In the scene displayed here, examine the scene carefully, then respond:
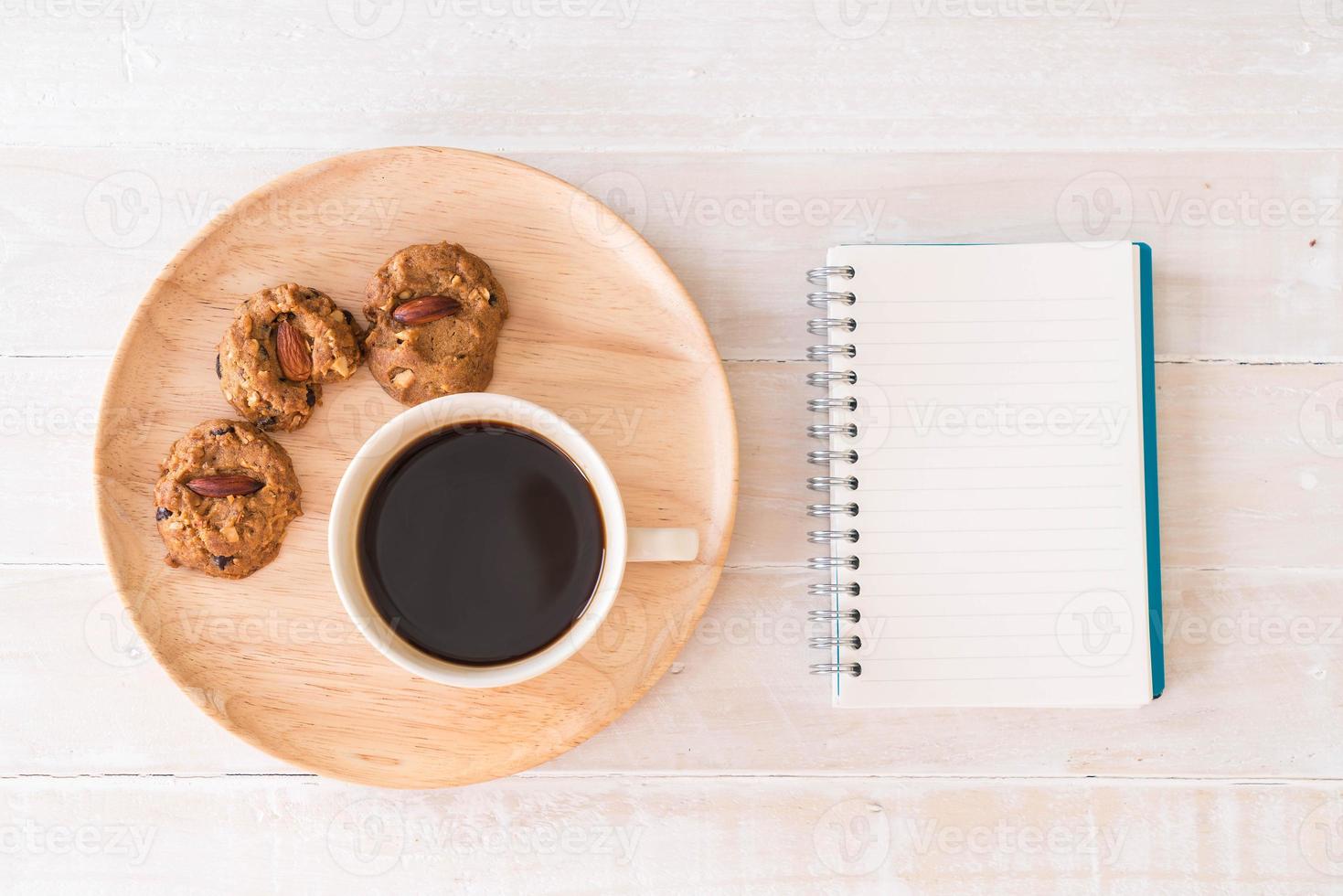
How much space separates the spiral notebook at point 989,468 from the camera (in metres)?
0.94

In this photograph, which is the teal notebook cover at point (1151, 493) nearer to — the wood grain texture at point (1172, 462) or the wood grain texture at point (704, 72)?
the wood grain texture at point (1172, 462)

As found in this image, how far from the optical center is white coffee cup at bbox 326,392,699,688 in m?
0.75

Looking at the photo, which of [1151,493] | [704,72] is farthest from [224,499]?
[1151,493]

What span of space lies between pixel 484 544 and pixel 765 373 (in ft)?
1.11

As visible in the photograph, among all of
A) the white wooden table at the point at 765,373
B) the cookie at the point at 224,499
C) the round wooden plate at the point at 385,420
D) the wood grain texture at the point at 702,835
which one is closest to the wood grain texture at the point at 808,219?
the white wooden table at the point at 765,373

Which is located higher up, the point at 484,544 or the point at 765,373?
the point at 765,373

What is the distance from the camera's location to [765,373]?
38.2 inches

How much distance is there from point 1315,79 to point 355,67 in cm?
101

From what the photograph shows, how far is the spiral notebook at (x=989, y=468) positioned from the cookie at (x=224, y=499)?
20.0 inches

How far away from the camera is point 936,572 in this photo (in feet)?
3.08

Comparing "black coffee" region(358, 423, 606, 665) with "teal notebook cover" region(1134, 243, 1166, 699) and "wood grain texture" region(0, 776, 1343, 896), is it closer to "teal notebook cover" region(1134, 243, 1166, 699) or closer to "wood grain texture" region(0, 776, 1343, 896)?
"wood grain texture" region(0, 776, 1343, 896)

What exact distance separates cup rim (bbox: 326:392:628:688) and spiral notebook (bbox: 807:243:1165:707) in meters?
0.26

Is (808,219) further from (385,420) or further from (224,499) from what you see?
(224,499)

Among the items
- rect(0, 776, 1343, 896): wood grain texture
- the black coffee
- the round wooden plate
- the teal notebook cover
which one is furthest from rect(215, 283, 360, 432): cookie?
the teal notebook cover
